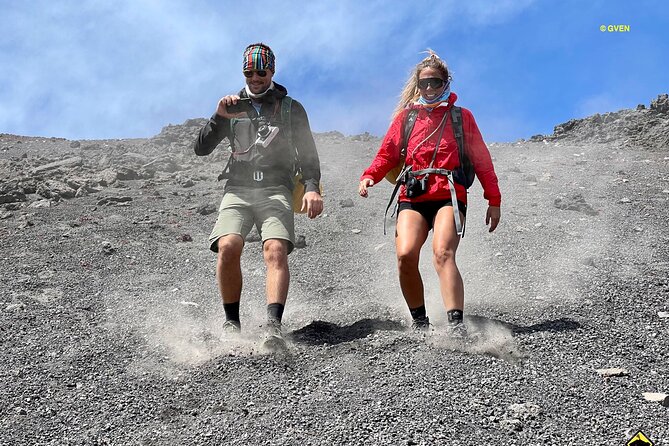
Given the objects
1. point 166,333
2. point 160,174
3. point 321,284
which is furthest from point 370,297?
point 160,174

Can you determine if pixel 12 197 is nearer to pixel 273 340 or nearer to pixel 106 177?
pixel 106 177

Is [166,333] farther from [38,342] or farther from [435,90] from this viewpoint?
[435,90]

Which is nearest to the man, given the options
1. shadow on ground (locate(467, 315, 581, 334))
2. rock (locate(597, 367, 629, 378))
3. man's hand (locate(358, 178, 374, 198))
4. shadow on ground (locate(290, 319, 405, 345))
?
man's hand (locate(358, 178, 374, 198))

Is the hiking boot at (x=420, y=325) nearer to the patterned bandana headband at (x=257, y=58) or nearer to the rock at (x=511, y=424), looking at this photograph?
the rock at (x=511, y=424)

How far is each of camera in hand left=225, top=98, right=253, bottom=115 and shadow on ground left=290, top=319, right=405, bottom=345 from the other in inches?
71.9

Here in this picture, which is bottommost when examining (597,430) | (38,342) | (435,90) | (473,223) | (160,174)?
(597,430)

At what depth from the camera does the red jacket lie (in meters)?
5.16

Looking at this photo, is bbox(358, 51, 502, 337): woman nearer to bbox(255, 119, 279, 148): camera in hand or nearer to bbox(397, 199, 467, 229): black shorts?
bbox(397, 199, 467, 229): black shorts

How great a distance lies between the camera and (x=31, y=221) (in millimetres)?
11008

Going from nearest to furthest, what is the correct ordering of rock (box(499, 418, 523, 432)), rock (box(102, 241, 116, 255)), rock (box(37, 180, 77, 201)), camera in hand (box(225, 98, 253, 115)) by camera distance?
rock (box(499, 418, 523, 432))
camera in hand (box(225, 98, 253, 115))
rock (box(102, 241, 116, 255))
rock (box(37, 180, 77, 201))

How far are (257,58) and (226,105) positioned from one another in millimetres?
437

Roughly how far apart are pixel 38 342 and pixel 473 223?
6428 mm

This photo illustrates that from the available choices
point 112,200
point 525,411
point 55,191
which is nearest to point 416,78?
point 525,411

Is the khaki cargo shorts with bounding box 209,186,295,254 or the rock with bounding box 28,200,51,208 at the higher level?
the rock with bounding box 28,200,51,208
